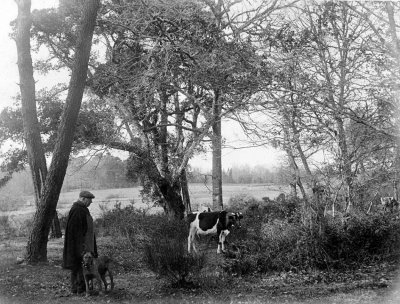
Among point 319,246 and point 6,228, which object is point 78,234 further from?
point 6,228

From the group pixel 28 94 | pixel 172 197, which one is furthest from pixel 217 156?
pixel 28 94

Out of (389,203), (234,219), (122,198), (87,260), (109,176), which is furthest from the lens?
(122,198)

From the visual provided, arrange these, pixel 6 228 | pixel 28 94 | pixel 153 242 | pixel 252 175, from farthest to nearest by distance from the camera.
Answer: pixel 6 228
pixel 252 175
pixel 28 94
pixel 153 242

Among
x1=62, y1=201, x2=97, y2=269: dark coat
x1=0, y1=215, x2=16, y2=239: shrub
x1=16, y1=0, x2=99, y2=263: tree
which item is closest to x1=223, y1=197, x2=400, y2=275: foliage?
x1=62, y1=201, x2=97, y2=269: dark coat

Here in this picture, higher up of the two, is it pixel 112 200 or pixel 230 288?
pixel 112 200

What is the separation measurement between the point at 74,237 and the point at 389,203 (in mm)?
7728

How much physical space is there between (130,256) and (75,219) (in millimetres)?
4284

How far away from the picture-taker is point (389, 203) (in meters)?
11.4

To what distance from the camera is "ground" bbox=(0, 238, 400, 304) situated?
23.7 ft

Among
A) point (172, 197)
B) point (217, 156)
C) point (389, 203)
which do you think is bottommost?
point (389, 203)

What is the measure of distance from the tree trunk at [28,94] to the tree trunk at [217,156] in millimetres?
4655

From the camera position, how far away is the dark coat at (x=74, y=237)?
296 inches

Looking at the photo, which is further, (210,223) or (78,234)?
(210,223)

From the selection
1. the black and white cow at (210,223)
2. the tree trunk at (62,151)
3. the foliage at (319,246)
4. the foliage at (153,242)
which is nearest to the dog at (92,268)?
the foliage at (153,242)
